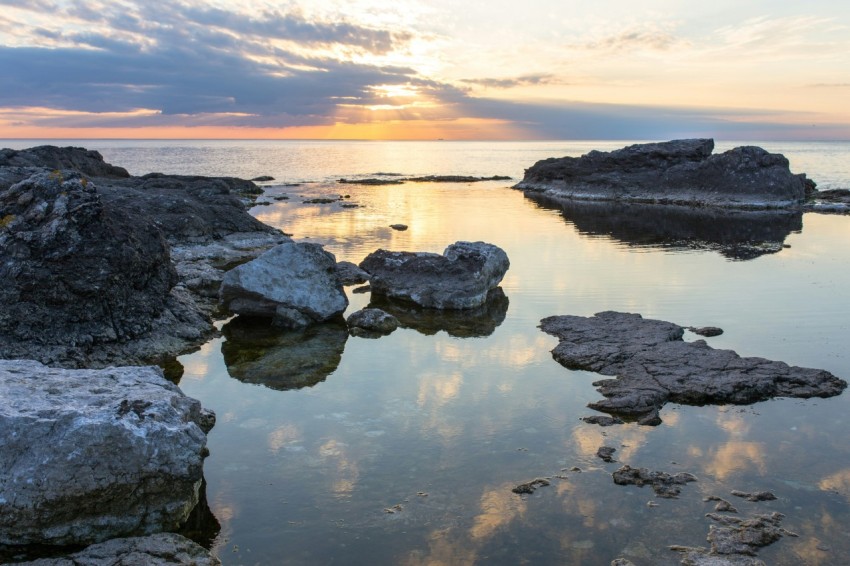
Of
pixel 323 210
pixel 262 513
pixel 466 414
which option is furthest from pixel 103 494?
pixel 323 210

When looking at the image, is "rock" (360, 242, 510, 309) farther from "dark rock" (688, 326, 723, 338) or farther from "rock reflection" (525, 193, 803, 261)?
"rock reflection" (525, 193, 803, 261)

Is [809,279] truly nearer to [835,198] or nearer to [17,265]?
[17,265]

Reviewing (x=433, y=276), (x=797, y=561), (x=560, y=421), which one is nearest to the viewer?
(x=797, y=561)

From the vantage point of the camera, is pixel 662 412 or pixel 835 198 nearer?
pixel 662 412

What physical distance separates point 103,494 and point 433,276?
1284 cm

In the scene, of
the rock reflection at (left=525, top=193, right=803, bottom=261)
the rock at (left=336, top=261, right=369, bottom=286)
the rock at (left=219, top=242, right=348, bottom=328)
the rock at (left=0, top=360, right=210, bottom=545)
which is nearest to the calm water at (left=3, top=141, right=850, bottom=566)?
the rock at (left=219, top=242, right=348, bottom=328)

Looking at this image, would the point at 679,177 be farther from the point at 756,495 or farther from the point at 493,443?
the point at 756,495

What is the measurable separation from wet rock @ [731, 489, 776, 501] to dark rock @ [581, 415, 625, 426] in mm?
2275

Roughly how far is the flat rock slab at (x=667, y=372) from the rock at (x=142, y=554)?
6.66 meters

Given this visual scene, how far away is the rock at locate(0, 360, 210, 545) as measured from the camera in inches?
280

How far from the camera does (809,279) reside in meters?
21.8

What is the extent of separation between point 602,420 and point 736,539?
3260 millimetres

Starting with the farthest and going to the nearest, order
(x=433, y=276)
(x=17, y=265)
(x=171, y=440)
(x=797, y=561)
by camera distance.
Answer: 1. (x=433, y=276)
2. (x=17, y=265)
3. (x=171, y=440)
4. (x=797, y=561)

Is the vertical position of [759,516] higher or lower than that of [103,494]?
lower
